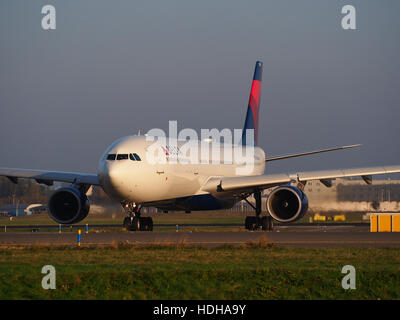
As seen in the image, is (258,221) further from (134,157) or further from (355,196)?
(355,196)

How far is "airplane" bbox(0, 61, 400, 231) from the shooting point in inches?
1219

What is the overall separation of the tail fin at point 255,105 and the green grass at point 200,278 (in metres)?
26.3

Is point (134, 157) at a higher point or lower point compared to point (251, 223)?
higher

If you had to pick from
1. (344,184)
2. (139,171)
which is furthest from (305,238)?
(344,184)

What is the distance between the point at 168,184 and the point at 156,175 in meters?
1.07

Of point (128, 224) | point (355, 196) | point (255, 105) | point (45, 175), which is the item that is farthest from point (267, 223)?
point (355, 196)

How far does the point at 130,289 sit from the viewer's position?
603 inches

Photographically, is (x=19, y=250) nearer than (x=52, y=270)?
No

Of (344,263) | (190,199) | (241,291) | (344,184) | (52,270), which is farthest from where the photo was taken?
(344,184)

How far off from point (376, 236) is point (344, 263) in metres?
11.0

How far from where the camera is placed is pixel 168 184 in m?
32.7

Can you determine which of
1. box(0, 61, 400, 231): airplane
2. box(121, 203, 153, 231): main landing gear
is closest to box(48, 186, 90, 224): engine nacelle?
box(0, 61, 400, 231): airplane

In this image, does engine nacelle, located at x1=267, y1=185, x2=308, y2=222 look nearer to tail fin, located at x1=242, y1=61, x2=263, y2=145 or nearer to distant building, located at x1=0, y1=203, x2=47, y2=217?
tail fin, located at x1=242, y1=61, x2=263, y2=145
